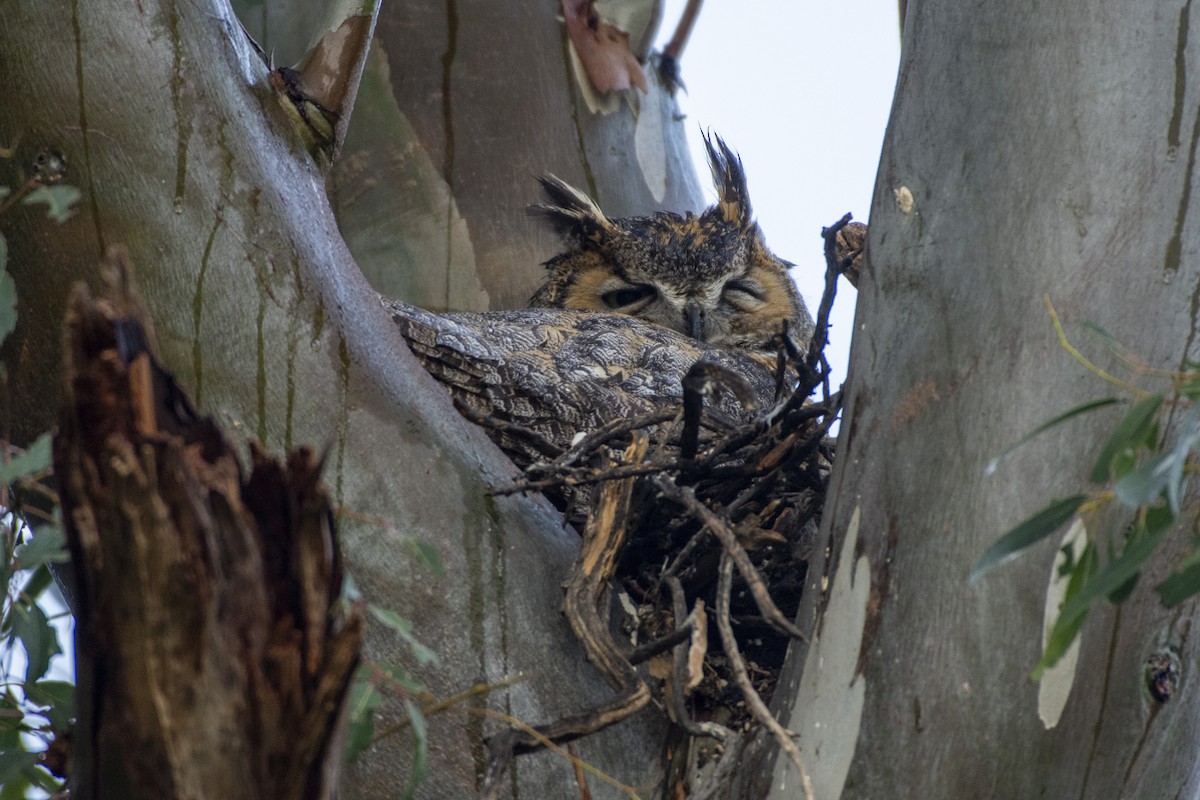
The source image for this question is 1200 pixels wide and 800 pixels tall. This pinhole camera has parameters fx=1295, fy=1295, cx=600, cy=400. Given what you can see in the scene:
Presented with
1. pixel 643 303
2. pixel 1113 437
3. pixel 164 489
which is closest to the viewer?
pixel 164 489

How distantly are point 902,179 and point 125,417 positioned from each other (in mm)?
828

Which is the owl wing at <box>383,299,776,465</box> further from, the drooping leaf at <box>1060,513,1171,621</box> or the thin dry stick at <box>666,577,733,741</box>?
the drooping leaf at <box>1060,513,1171,621</box>

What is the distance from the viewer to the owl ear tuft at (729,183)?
118 inches

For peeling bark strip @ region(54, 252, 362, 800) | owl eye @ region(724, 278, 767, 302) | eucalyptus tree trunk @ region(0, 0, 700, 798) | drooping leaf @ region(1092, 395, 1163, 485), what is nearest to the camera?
peeling bark strip @ region(54, 252, 362, 800)

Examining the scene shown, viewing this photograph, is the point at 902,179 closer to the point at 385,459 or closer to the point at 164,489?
the point at 385,459

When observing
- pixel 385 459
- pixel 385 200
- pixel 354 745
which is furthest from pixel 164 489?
pixel 385 200

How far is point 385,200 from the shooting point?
2570 mm

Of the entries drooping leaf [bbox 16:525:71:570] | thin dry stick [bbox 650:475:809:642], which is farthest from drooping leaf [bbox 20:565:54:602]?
thin dry stick [bbox 650:475:809:642]

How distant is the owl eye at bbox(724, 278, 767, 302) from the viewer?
286 centimetres

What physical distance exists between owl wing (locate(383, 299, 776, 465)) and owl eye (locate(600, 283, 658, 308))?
588mm

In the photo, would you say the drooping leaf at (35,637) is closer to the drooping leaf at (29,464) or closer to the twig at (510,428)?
the drooping leaf at (29,464)

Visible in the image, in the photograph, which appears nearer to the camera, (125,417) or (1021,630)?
(125,417)

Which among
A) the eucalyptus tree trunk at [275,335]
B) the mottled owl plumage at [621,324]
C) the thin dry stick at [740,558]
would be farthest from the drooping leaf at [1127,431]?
the mottled owl plumage at [621,324]

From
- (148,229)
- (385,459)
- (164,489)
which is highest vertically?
(148,229)
